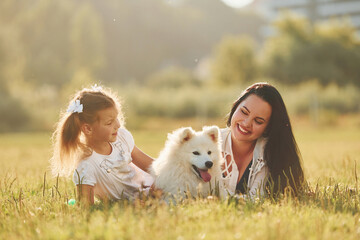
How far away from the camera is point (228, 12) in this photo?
287ft

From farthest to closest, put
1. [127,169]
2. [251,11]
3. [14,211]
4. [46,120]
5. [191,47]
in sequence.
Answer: [251,11] < [191,47] < [46,120] < [127,169] < [14,211]

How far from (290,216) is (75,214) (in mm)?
1568

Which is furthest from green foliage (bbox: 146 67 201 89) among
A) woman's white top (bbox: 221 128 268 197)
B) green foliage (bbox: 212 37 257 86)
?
woman's white top (bbox: 221 128 268 197)

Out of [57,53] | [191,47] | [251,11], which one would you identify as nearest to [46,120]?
[57,53]

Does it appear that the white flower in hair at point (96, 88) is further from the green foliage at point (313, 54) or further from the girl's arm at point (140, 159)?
the green foliage at point (313, 54)

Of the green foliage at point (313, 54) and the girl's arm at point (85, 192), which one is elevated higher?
the green foliage at point (313, 54)

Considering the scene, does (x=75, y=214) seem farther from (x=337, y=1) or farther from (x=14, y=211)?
(x=337, y=1)

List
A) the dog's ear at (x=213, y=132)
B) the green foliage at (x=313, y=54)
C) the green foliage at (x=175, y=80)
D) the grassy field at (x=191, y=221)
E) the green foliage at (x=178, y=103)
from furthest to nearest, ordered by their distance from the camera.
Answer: the green foliage at (x=175, y=80) → the green foliage at (x=313, y=54) → the green foliage at (x=178, y=103) → the dog's ear at (x=213, y=132) → the grassy field at (x=191, y=221)

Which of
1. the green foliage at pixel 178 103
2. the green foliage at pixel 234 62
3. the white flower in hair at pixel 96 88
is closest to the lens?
the white flower in hair at pixel 96 88

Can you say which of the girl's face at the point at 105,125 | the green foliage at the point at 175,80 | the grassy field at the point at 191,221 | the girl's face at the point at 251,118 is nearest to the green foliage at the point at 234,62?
the green foliage at the point at 175,80

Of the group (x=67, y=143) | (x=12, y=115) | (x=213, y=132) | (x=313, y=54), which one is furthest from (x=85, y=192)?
(x=313, y=54)

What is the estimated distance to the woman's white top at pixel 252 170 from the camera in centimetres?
421

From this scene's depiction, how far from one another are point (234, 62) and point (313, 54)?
7.12 m

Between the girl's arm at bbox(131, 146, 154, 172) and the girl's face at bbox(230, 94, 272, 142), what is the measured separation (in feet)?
3.36
